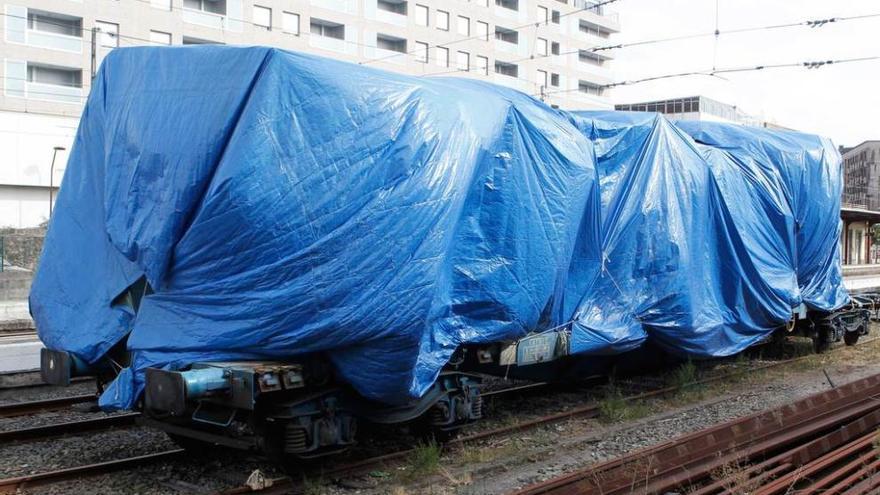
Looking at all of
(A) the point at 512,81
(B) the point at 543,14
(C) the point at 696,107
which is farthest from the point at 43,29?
(C) the point at 696,107

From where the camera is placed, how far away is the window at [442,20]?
47.1 meters

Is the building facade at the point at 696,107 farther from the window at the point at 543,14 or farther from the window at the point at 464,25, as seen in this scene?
the window at the point at 464,25

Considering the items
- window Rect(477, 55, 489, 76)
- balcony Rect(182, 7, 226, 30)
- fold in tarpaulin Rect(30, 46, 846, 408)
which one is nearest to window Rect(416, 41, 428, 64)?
window Rect(477, 55, 489, 76)

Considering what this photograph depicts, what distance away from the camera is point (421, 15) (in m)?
46.1

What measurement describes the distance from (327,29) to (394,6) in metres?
5.19

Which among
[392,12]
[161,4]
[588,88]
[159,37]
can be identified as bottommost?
[159,37]

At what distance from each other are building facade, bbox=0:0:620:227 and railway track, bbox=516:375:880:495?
16.5 metres

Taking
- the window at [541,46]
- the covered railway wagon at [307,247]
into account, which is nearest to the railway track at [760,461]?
the covered railway wagon at [307,247]

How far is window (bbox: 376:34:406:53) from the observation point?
1750 inches

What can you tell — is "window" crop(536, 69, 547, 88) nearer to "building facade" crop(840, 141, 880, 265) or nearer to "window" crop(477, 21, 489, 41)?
"window" crop(477, 21, 489, 41)

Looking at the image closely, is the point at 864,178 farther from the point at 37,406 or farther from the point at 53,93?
the point at 37,406

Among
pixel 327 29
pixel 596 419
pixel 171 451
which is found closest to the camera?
pixel 171 451

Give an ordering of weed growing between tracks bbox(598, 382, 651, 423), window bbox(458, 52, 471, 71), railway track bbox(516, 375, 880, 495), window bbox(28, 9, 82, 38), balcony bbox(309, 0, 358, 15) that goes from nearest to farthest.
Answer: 1. railway track bbox(516, 375, 880, 495)
2. weed growing between tracks bbox(598, 382, 651, 423)
3. window bbox(28, 9, 82, 38)
4. balcony bbox(309, 0, 358, 15)
5. window bbox(458, 52, 471, 71)

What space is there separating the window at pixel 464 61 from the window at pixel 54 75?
21902mm
